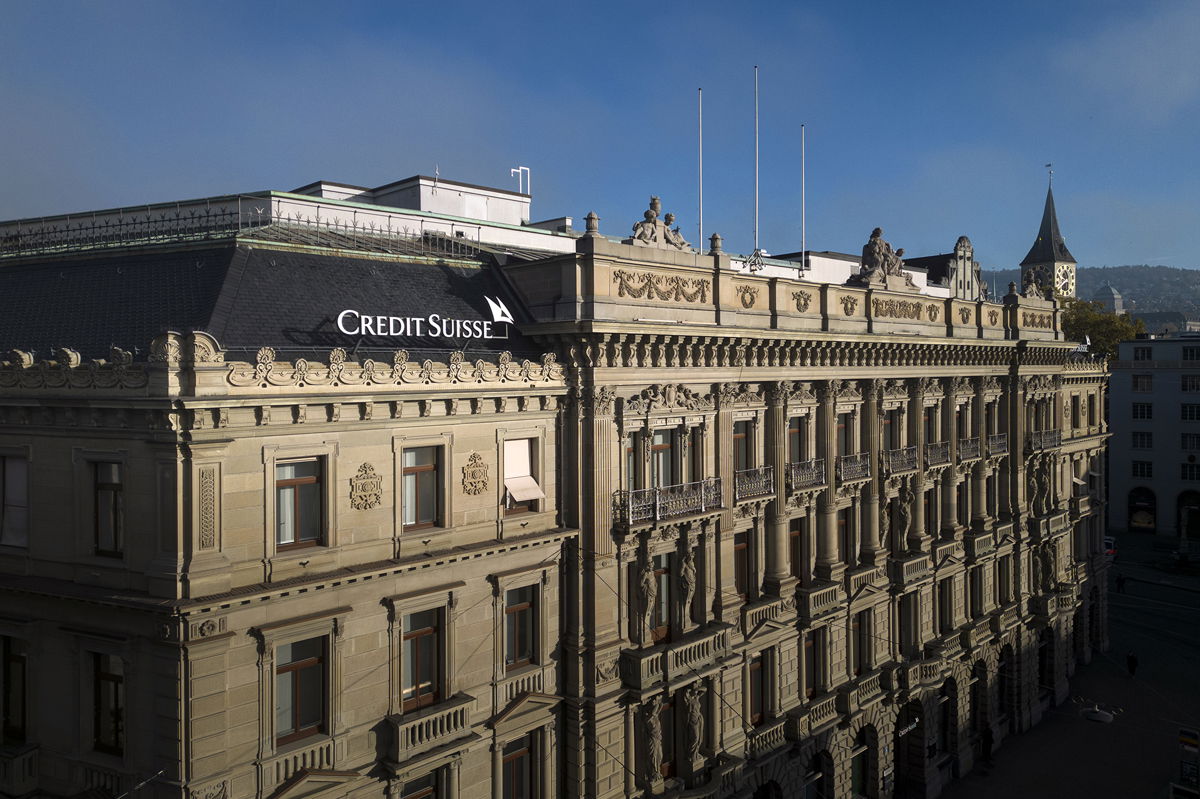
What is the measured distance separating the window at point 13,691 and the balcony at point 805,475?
28917 millimetres

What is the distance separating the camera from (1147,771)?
50312mm

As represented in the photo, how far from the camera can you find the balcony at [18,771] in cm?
2302

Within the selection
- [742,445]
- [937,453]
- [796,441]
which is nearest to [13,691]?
[742,445]

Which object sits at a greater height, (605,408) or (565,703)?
(605,408)

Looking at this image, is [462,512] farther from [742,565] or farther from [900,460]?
[900,460]

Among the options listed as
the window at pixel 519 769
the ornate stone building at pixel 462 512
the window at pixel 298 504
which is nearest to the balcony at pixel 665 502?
the ornate stone building at pixel 462 512

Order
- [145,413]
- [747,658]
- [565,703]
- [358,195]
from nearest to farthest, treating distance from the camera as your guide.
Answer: [145,413], [565,703], [747,658], [358,195]

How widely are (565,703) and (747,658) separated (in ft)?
31.5

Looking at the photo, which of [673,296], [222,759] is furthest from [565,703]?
[673,296]

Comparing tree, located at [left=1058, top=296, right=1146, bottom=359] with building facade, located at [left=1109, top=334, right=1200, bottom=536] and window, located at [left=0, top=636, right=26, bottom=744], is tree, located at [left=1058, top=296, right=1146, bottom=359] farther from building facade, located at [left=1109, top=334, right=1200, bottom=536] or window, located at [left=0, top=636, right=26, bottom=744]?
window, located at [left=0, top=636, right=26, bottom=744]

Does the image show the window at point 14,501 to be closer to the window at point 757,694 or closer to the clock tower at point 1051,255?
the window at point 757,694

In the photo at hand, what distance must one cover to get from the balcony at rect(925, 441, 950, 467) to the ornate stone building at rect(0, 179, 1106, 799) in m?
0.14

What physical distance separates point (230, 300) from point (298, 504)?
20.5ft

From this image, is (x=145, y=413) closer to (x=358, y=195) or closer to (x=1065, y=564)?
(x=358, y=195)
